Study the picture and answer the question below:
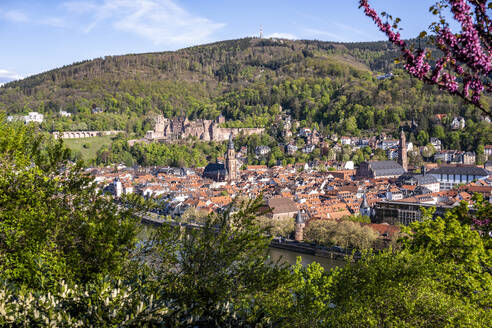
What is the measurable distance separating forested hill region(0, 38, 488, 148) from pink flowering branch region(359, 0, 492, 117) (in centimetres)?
6940

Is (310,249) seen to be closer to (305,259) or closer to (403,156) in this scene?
(305,259)

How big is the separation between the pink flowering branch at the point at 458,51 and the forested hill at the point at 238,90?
228 ft

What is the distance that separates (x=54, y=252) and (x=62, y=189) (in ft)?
4.71

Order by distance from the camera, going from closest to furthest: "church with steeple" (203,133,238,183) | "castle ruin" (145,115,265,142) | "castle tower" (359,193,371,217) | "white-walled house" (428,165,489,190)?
1. "castle tower" (359,193,371,217)
2. "white-walled house" (428,165,489,190)
3. "church with steeple" (203,133,238,183)
4. "castle ruin" (145,115,265,142)

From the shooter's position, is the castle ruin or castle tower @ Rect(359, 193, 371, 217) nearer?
castle tower @ Rect(359, 193, 371, 217)

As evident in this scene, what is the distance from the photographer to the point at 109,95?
107 meters

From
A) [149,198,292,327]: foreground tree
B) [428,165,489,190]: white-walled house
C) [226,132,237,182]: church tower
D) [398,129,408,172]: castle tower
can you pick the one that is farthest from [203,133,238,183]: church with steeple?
[149,198,292,327]: foreground tree

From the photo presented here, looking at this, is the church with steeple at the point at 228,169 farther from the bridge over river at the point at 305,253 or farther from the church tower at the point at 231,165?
the bridge over river at the point at 305,253

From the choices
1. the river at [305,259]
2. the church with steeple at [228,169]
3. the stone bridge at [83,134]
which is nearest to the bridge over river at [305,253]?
the river at [305,259]

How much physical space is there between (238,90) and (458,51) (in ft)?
405

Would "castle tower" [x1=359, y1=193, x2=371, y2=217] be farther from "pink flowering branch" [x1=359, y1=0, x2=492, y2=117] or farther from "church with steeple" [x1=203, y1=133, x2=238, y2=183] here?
"pink flowering branch" [x1=359, y1=0, x2=492, y2=117]

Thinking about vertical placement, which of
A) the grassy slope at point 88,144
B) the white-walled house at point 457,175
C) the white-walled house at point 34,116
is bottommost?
the white-walled house at point 457,175

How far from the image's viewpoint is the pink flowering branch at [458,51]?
9.66 ft

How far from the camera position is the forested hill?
82000 millimetres
